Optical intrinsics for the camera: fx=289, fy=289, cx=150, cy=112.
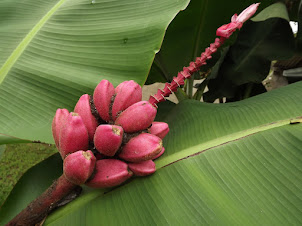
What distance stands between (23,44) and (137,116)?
17.4 inches

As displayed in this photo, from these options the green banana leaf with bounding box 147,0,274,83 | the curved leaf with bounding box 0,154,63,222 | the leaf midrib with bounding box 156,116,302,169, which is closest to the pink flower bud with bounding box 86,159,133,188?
the leaf midrib with bounding box 156,116,302,169

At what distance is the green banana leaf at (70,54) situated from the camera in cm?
62

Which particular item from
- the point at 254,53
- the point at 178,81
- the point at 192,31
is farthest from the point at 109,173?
the point at 254,53

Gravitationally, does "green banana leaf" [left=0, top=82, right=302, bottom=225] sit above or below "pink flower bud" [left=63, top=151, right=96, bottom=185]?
below

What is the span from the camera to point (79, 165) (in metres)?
0.41

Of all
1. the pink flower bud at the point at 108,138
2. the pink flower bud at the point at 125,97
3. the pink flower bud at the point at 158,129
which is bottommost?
the pink flower bud at the point at 158,129

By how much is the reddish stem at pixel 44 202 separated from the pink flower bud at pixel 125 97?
14cm

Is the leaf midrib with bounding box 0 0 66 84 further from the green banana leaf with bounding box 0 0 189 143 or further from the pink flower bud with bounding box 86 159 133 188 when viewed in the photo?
the pink flower bud with bounding box 86 159 133 188

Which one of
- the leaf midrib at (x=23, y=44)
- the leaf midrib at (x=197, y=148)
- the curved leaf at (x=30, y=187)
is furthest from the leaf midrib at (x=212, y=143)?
the leaf midrib at (x=23, y=44)

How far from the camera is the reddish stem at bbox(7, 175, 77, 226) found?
47 centimetres

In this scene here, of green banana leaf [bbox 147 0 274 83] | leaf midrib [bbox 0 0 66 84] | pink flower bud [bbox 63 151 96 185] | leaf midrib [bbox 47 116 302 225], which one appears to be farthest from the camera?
green banana leaf [bbox 147 0 274 83]

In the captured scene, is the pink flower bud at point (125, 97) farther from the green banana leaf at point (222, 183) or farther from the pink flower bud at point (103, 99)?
the green banana leaf at point (222, 183)

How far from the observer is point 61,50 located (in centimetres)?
69

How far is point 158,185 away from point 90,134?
0.15 meters
